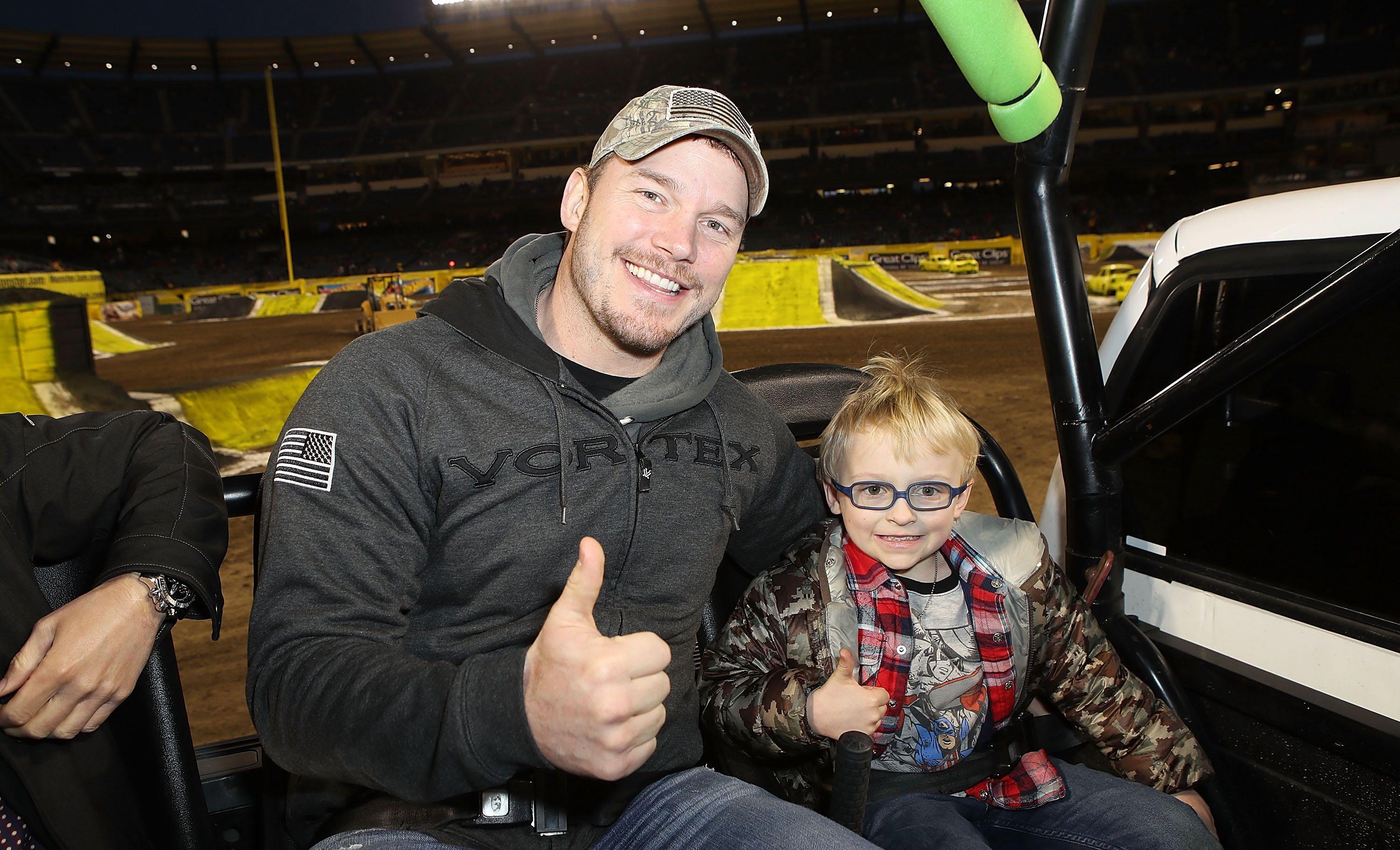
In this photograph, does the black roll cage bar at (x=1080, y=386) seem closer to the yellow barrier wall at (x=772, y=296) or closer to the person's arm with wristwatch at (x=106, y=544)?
the person's arm with wristwatch at (x=106, y=544)

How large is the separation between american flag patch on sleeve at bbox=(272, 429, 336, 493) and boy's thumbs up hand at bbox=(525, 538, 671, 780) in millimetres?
558

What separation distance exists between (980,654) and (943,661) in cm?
7

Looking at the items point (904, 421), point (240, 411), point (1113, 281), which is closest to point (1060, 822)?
point (904, 421)

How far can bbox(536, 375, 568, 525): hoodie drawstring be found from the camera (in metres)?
1.44

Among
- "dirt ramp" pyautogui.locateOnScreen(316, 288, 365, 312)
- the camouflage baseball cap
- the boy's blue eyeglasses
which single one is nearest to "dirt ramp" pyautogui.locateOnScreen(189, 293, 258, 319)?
"dirt ramp" pyautogui.locateOnScreen(316, 288, 365, 312)

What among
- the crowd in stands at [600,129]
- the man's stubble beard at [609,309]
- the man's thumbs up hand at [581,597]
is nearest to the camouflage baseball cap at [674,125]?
the man's stubble beard at [609,309]

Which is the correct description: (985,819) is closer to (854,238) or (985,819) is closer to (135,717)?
(135,717)

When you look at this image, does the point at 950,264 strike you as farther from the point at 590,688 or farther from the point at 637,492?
the point at 590,688

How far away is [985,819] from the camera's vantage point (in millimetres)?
1519

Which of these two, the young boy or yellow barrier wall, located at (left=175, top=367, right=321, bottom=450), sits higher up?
yellow barrier wall, located at (left=175, top=367, right=321, bottom=450)

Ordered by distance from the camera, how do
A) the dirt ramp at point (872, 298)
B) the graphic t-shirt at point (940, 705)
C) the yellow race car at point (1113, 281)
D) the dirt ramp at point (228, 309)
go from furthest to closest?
the dirt ramp at point (228, 309)
the yellow race car at point (1113, 281)
the dirt ramp at point (872, 298)
the graphic t-shirt at point (940, 705)

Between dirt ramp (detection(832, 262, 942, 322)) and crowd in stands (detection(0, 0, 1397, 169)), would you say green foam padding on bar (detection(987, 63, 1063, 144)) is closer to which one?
dirt ramp (detection(832, 262, 942, 322))

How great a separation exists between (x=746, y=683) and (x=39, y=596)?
113cm

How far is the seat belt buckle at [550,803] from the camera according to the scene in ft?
4.36
